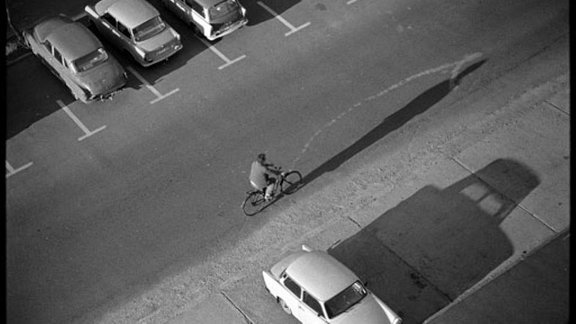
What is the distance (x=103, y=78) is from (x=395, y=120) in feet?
28.4

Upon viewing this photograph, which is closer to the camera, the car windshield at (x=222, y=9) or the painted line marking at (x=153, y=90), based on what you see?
the painted line marking at (x=153, y=90)

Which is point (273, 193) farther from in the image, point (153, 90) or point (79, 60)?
point (79, 60)

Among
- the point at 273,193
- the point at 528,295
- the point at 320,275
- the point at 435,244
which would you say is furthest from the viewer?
the point at 273,193

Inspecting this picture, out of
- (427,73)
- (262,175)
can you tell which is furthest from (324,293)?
(427,73)

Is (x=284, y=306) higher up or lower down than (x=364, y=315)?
lower down

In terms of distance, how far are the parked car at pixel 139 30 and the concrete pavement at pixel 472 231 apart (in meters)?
7.50

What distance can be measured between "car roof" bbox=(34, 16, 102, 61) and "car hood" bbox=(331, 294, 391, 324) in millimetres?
11612

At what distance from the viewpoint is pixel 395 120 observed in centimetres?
2691

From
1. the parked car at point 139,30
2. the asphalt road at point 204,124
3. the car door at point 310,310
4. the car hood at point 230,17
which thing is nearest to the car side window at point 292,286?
the car door at point 310,310

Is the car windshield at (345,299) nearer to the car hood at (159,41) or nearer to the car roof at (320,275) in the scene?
the car roof at (320,275)

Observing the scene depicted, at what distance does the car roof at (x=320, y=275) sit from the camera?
69.1 feet

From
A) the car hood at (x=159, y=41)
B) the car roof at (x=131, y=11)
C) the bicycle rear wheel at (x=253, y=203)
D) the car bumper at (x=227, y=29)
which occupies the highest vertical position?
the car roof at (x=131, y=11)

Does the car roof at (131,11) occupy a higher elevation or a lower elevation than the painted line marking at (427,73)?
higher

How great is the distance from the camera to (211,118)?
26859 millimetres
